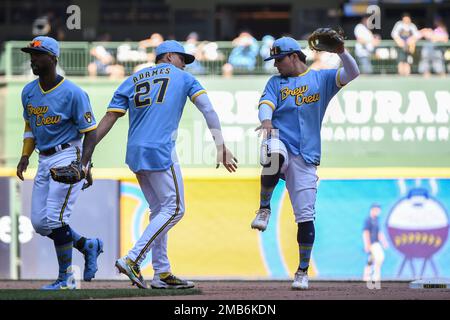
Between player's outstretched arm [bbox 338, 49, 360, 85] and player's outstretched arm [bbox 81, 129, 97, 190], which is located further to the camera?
player's outstretched arm [bbox 81, 129, 97, 190]

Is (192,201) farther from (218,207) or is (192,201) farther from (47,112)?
(47,112)

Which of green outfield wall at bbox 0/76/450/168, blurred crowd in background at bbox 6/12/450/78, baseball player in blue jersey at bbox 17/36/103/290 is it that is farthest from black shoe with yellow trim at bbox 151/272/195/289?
green outfield wall at bbox 0/76/450/168

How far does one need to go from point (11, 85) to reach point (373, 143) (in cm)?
691

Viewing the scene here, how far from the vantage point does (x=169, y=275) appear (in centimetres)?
887

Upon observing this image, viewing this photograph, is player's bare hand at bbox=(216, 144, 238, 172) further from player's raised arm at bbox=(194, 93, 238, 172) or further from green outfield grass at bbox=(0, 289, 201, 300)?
green outfield grass at bbox=(0, 289, 201, 300)

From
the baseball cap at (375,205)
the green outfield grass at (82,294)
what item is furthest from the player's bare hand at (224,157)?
the baseball cap at (375,205)

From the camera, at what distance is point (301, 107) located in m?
8.87

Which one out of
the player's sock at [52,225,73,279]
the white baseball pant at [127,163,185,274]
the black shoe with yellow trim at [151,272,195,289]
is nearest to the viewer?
the white baseball pant at [127,163,185,274]

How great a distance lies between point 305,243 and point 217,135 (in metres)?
1.22

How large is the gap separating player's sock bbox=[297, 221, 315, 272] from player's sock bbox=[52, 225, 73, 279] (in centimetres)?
190

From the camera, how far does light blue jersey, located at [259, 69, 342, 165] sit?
8.87 meters

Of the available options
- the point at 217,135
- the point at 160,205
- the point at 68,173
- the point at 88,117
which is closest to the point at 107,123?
the point at 88,117
